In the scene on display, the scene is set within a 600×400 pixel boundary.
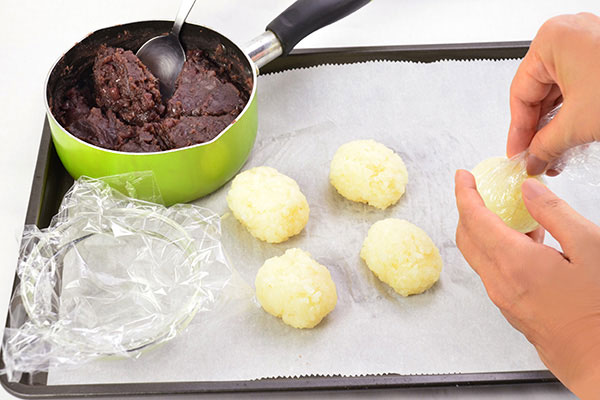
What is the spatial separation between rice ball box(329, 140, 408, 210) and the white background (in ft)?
2.02

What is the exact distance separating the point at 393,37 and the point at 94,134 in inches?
43.0

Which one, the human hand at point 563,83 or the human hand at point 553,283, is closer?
the human hand at point 553,283

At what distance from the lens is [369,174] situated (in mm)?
1709

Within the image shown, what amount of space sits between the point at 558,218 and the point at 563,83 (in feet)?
1.01

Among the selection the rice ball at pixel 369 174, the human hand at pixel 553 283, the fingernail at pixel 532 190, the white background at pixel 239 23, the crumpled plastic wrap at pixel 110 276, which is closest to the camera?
the human hand at pixel 553 283

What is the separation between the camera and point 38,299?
56.8 inches

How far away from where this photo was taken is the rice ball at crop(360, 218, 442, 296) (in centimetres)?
154

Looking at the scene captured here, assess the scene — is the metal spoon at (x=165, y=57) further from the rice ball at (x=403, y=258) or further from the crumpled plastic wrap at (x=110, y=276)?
the rice ball at (x=403, y=258)

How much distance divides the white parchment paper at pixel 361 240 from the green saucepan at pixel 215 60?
0.41ft

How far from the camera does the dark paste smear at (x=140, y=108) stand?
1672 mm

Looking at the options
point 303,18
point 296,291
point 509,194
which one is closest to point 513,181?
point 509,194

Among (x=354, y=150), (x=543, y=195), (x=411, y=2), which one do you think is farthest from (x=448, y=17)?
(x=543, y=195)

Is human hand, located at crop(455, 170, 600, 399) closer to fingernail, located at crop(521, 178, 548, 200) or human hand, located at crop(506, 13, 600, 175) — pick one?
fingernail, located at crop(521, 178, 548, 200)

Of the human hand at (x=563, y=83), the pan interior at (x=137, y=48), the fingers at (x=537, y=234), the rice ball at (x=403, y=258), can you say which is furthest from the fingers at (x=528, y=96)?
the pan interior at (x=137, y=48)
